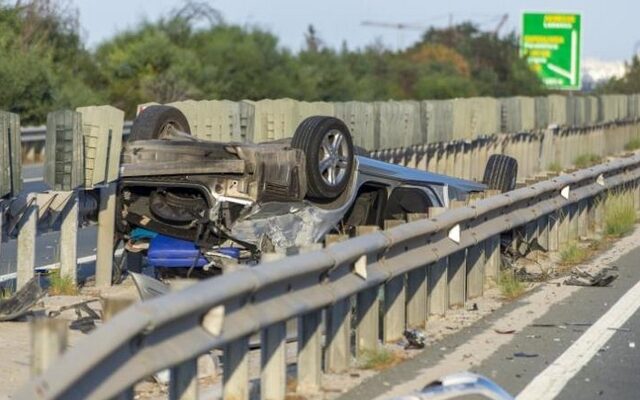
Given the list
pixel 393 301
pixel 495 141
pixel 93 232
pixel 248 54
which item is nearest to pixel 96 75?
pixel 248 54

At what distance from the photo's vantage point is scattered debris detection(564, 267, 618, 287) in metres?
13.6

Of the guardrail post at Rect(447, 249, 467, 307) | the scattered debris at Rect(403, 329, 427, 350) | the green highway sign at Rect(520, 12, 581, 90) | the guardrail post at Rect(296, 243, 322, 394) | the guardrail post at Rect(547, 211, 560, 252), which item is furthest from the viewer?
the green highway sign at Rect(520, 12, 581, 90)

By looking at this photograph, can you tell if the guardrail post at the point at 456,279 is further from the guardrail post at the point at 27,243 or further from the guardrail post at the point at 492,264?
the guardrail post at the point at 27,243

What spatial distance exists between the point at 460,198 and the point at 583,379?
19.4ft

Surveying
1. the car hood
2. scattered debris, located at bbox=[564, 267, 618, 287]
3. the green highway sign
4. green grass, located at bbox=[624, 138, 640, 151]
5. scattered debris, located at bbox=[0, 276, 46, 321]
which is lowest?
scattered debris, located at bbox=[564, 267, 618, 287]

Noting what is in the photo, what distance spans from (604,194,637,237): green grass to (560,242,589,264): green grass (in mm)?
2256

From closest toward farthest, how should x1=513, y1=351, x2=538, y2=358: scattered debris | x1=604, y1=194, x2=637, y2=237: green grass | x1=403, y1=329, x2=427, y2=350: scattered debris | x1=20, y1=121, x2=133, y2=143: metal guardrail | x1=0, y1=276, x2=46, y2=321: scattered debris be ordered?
x1=513, y1=351, x2=538, y2=358: scattered debris → x1=403, y1=329, x2=427, y2=350: scattered debris → x1=0, y1=276, x2=46, y2=321: scattered debris → x1=604, y1=194, x2=637, y2=237: green grass → x1=20, y1=121, x2=133, y2=143: metal guardrail

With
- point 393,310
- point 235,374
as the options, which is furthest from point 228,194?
point 235,374

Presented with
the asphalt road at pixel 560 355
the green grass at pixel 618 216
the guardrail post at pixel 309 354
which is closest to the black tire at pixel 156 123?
the asphalt road at pixel 560 355

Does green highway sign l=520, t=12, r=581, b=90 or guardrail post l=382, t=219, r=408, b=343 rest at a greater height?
green highway sign l=520, t=12, r=581, b=90

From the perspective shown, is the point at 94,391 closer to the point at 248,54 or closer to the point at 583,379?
the point at 583,379

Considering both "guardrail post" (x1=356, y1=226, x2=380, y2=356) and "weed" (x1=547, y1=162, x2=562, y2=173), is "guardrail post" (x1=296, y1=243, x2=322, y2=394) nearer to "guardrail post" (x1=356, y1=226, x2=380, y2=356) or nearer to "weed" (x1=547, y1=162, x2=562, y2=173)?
"guardrail post" (x1=356, y1=226, x2=380, y2=356)

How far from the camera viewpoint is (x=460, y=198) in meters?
15.1

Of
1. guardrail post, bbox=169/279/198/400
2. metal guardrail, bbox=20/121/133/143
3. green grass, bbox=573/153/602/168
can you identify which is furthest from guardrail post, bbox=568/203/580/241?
green grass, bbox=573/153/602/168
